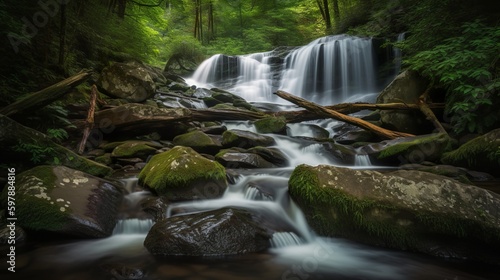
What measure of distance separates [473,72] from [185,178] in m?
6.00

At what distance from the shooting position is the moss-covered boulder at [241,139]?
7.49 metres

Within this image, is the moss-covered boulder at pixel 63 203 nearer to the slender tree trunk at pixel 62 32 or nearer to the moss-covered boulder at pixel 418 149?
the slender tree trunk at pixel 62 32

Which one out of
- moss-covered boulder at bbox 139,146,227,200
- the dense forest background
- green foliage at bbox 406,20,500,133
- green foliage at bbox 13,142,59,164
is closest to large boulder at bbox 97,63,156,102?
the dense forest background

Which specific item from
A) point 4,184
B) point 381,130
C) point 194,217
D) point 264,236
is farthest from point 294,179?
point 381,130

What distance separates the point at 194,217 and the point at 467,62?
6.53 meters

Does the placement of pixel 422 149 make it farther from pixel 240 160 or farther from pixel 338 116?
pixel 240 160

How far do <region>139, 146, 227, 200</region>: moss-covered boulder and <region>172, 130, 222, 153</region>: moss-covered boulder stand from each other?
2.21 m

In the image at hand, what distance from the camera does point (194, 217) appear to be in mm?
3467

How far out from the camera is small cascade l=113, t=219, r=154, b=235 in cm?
390

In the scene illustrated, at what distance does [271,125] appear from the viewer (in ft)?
29.6

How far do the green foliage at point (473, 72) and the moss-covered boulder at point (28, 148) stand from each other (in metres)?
7.53

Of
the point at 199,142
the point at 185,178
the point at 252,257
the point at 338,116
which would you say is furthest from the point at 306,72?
the point at 252,257

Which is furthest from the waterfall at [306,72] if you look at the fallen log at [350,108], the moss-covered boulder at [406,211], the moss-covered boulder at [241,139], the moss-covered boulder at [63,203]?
the moss-covered boulder at [63,203]

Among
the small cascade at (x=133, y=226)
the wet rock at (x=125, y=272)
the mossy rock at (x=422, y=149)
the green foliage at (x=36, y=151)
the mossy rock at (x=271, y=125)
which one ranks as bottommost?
the small cascade at (x=133, y=226)
